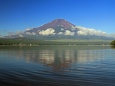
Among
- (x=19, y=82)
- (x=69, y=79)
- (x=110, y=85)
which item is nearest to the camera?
(x=110, y=85)

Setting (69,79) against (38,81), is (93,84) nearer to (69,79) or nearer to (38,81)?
(69,79)

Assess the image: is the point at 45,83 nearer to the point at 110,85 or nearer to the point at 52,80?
the point at 52,80

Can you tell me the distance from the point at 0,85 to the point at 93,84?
26.8 feet

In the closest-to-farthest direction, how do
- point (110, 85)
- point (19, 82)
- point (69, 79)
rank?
point (110, 85), point (19, 82), point (69, 79)

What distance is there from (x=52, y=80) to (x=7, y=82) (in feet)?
14.0

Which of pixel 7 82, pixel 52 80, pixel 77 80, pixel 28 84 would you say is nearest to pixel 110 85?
pixel 77 80

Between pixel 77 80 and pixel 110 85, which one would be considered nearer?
pixel 110 85

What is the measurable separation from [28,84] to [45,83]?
159 cm

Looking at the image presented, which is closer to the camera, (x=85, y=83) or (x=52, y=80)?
(x=85, y=83)

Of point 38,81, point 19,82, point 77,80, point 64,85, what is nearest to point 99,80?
point 77,80

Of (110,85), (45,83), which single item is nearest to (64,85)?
(45,83)

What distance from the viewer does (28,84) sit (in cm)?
2177

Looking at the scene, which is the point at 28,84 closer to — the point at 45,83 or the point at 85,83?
the point at 45,83

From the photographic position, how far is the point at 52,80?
23844 millimetres
